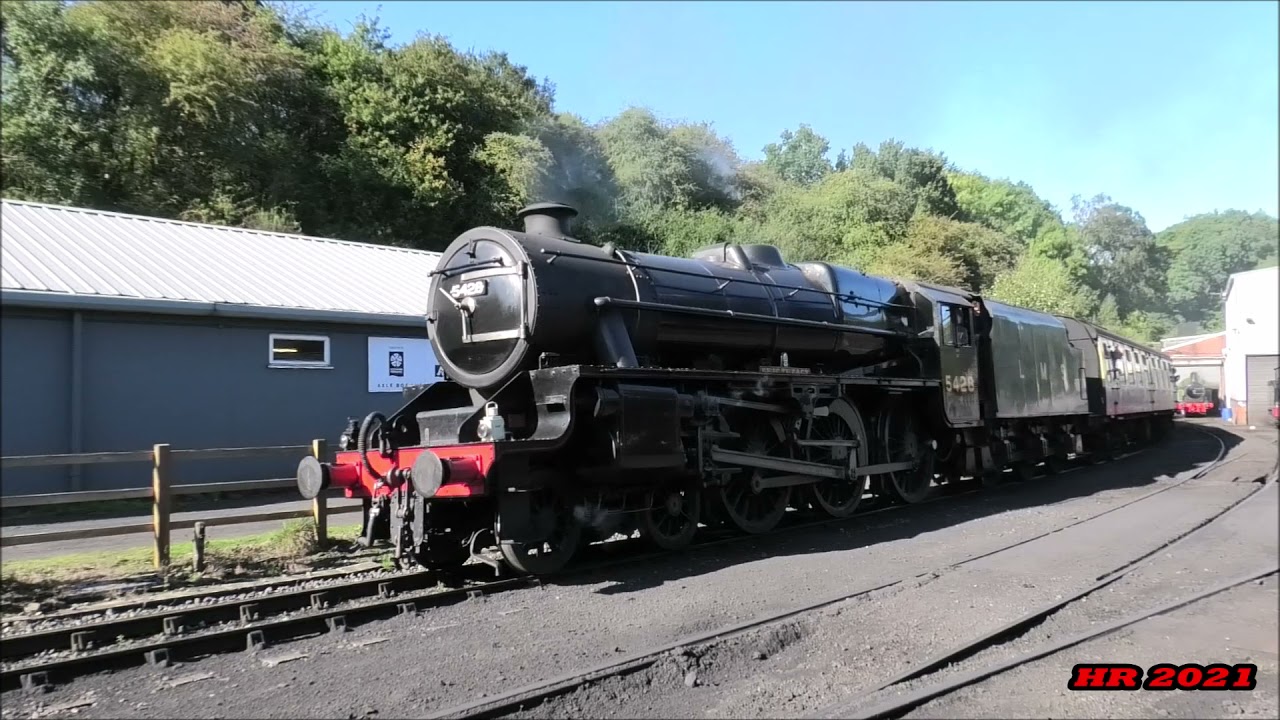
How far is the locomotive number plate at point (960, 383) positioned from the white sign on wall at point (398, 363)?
825cm

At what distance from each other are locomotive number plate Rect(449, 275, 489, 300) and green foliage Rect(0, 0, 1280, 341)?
9.49ft

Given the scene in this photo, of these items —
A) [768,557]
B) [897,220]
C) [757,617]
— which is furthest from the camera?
[897,220]

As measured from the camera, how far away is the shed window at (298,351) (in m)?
12.8

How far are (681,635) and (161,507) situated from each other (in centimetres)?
520

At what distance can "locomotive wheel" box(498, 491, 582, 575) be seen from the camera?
6863mm

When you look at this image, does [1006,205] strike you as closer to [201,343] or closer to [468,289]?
[201,343]

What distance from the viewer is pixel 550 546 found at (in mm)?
7223

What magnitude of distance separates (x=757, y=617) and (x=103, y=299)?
30.4ft

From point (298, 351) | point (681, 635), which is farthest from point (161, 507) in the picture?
point (298, 351)

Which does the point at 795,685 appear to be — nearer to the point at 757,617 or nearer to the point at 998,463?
the point at 757,617

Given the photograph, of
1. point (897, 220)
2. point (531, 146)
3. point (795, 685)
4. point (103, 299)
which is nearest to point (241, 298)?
point (103, 299)

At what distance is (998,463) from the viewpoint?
45.3 feet

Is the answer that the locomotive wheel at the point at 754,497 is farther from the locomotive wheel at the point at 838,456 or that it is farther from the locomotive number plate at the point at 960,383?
the locomotive number plate at the point at 960,383

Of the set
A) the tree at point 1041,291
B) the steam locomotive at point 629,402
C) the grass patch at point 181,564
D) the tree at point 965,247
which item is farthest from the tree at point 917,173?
the grass patch at point 181,564
